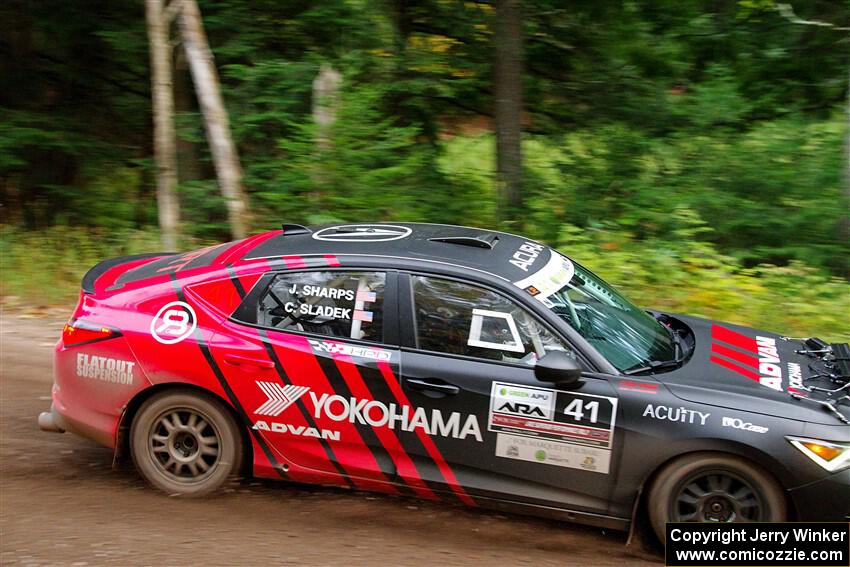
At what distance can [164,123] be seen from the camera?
1096cm

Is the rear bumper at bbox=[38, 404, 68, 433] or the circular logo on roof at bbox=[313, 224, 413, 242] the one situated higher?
the circular logo on roof at bbox=[313, 224, 413, 242]

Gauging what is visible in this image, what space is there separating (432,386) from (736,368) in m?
1.73

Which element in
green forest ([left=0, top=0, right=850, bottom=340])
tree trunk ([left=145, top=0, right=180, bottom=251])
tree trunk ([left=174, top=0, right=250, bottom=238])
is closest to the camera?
tree trunk ([left=145, top=0, right=180, bottom=251])

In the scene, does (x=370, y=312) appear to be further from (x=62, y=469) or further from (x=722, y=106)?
(x=722, y=106)

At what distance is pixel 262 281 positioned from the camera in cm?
528

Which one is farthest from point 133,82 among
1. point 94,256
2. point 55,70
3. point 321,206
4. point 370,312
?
point 370,312

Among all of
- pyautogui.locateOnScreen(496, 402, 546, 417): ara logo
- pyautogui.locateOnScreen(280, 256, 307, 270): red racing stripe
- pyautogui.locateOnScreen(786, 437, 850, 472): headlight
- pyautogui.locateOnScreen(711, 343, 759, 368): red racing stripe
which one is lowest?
pyautogui.locateOnScreen(786, 437, 850, 472): headlight

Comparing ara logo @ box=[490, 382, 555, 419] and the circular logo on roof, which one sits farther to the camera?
the circular logo on roof

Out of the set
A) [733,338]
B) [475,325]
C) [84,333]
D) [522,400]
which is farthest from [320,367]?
[733,338]

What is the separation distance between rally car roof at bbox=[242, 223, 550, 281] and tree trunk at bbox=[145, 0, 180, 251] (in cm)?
571

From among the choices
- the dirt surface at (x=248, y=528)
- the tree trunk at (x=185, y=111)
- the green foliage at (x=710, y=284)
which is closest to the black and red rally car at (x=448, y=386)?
the dirt surface at (x=248, y=528)

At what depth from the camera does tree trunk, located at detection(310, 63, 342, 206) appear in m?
10.9

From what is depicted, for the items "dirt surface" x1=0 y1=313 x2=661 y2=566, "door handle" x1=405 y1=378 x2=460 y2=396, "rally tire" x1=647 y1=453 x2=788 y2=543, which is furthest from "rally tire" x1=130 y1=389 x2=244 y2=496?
"rally tire" x1=647 y1=453 x2=788 y2=543

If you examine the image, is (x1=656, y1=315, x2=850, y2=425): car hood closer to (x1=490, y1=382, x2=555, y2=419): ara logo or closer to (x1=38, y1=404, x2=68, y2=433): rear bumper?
(x1=490, y1=382, x2=555, y2=419): ara logo
